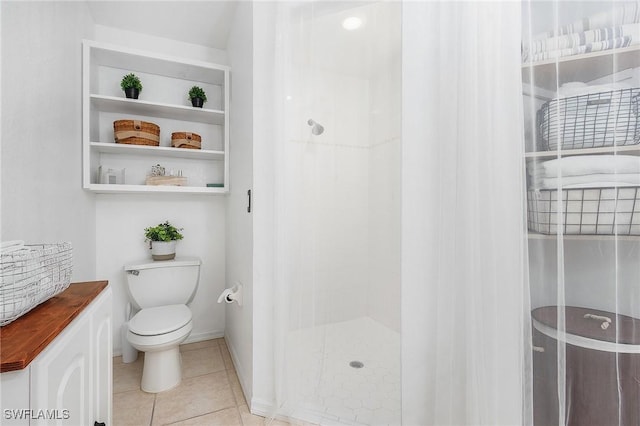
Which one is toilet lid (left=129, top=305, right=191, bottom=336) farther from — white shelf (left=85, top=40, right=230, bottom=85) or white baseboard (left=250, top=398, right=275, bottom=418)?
white shelf (left=85, top=40, right=230, bottom=85)

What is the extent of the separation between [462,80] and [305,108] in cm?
66

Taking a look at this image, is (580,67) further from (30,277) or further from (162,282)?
(162,282)

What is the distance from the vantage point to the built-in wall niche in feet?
6.35

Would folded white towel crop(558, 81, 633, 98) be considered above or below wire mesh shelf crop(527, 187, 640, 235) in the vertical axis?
above

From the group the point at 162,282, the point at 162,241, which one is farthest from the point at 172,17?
the point at 162,282

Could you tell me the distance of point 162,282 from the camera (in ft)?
6.79

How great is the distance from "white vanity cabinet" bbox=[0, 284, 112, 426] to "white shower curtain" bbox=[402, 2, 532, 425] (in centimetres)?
106

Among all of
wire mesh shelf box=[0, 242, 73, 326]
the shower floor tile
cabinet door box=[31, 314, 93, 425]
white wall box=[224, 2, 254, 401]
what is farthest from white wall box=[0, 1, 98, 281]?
the shower floor tile

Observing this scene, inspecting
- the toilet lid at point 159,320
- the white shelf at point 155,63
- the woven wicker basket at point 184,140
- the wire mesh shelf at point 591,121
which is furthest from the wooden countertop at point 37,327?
the white shelf at point 155,63

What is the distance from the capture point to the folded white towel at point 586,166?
0.68 metres

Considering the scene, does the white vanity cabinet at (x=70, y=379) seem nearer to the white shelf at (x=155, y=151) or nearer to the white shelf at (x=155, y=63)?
the white shelf at (x=155, y=151)

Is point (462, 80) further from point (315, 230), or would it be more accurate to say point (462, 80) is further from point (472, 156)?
point (315, 230)

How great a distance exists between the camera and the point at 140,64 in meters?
2.14

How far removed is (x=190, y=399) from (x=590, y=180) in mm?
2062
